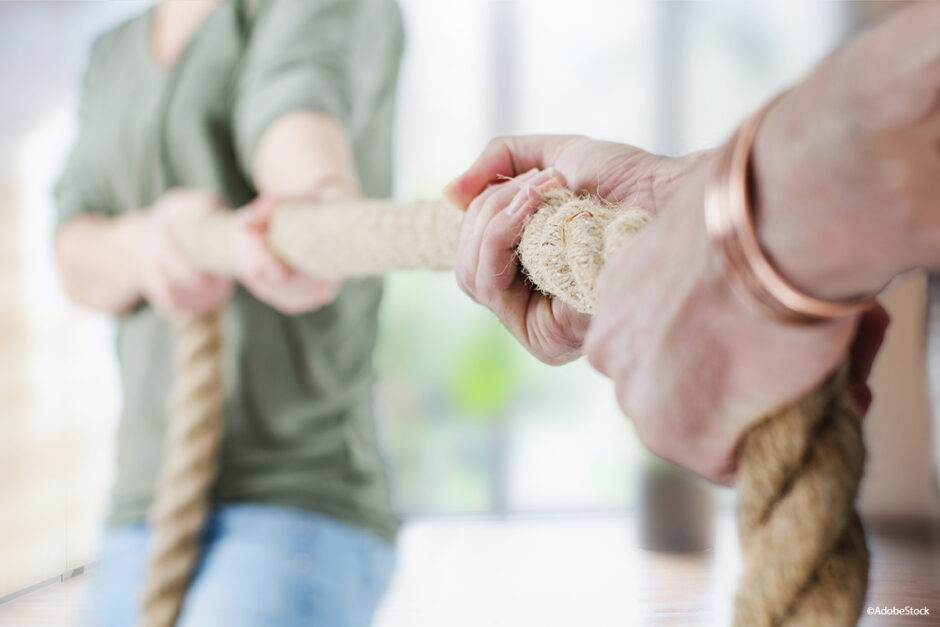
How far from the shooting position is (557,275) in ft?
0.88

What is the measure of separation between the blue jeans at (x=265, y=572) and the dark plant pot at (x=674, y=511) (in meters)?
1.35

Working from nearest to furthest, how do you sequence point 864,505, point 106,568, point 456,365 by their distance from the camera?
1. point 106,568
2. point 864,505
3. point 456,365

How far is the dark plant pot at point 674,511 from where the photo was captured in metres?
1.93

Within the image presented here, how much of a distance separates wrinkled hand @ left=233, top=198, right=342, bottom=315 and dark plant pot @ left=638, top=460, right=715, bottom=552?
146cm

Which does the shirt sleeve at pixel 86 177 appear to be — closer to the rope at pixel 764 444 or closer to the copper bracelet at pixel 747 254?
the rope at pixel 764 444

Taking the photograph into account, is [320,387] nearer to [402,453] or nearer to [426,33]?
[402,453]

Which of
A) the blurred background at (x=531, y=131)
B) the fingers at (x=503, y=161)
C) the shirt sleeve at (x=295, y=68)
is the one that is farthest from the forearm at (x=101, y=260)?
the blurred background at (x=531, y=131)

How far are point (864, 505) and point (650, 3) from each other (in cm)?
154

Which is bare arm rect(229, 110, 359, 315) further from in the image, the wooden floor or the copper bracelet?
the wooden floor

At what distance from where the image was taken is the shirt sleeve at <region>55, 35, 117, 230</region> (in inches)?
30.1

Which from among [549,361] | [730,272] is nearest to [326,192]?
[549,361]

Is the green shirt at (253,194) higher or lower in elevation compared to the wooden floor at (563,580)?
higher

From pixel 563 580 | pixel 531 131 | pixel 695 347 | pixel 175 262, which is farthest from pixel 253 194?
pixel 531 131

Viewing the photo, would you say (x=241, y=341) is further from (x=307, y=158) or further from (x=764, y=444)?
(x=764, y=444)
